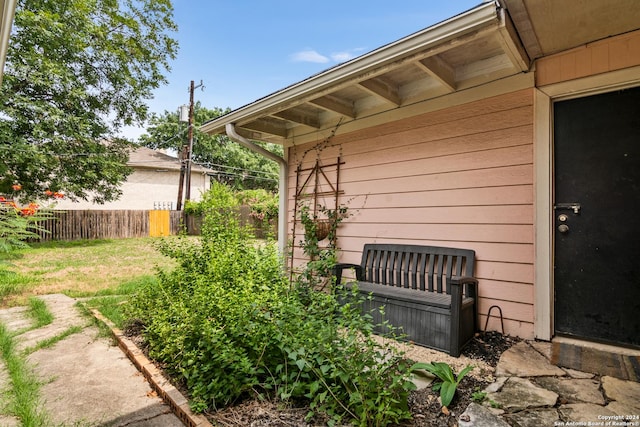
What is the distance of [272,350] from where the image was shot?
1.87 m

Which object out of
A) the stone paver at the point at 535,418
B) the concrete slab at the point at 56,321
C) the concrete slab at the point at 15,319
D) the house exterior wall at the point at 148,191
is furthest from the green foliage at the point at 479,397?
the house exterior wall at the point at 148,191

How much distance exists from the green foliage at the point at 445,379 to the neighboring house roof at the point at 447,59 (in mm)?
1901

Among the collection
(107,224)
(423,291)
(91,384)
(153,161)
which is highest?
(153,161)

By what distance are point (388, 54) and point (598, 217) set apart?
181cm

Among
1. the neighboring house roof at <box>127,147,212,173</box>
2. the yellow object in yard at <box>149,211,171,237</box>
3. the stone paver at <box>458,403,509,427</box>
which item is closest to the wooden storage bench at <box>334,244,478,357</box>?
the stone paver at <box>458,403,509,427</box>

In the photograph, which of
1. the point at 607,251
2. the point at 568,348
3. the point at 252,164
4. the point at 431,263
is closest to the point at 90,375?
the point at 431,263

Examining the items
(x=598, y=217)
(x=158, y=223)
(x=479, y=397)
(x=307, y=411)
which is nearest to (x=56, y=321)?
(x=307, y=411)

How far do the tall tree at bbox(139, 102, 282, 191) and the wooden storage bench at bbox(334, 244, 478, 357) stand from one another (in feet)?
61.0

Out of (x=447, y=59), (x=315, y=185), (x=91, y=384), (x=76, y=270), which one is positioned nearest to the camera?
(x=91, y=384)

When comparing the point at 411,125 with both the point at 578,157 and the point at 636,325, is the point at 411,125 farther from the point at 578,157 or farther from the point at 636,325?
the point at 636,325

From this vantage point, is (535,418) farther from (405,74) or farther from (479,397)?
(405,74)

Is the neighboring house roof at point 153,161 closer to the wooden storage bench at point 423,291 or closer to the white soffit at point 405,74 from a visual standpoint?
the white soffit at point 405,74

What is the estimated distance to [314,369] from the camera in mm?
1617

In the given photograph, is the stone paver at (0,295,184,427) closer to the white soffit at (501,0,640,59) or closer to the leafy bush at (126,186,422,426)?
the leafy bush at (126,186,422,426)
